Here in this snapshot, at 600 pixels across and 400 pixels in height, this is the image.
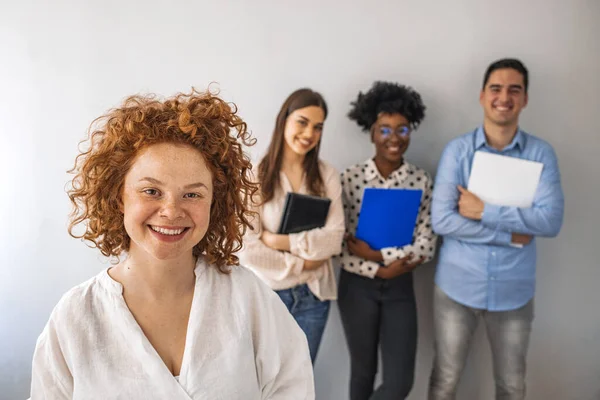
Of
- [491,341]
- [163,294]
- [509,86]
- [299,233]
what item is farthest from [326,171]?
[163,294]

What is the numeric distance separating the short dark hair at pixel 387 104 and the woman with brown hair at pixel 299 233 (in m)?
0.35

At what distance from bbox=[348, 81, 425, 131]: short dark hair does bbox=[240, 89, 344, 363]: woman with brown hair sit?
353 mm

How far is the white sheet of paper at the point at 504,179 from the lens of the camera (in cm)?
251

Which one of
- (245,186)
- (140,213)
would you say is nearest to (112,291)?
(140,213)

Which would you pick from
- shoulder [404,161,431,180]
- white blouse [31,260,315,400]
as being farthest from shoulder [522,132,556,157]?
white blouse [31,260,315,400]

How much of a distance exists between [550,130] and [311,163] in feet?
4.43

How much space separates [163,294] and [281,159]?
1.28m

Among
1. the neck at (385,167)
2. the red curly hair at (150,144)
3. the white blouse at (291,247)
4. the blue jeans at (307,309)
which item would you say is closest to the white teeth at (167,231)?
the red curly hair at (150,144)

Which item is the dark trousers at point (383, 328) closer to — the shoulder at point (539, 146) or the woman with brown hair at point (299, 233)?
the woman with brown hair at point (299, 233)

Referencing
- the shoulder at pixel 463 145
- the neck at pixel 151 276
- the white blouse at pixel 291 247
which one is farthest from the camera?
the shoulder at pixel 463 145

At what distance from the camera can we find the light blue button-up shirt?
2439 mm

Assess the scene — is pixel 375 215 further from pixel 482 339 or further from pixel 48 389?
pixel 48 389

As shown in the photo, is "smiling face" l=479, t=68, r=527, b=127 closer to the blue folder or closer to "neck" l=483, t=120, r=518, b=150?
"neck" l=483, t=120, r=518, b=150

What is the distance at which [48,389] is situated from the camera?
1.16 meters
